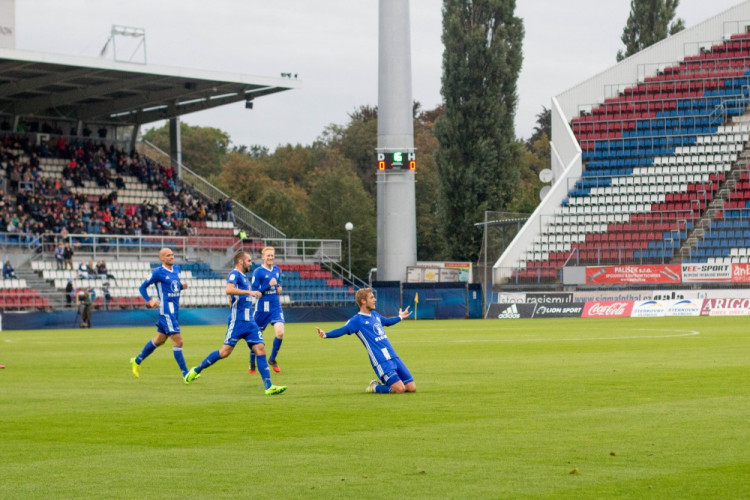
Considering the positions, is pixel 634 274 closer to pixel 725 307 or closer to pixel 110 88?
pixel 725 307

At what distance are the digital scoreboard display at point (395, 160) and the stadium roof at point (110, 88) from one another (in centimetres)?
593

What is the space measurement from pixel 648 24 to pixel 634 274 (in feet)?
96.0

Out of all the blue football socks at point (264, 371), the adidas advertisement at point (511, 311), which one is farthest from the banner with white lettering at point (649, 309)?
the blue football socks at point (264, 371)

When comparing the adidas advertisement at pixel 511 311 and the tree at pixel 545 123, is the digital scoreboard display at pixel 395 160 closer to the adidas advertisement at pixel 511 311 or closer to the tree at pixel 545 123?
the adidas advertisement at pixel 511 311

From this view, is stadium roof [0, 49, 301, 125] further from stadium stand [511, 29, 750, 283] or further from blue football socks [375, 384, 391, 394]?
blue football socks [375, 384, 391, 394]

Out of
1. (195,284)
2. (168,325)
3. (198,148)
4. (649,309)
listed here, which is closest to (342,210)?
(198,148)

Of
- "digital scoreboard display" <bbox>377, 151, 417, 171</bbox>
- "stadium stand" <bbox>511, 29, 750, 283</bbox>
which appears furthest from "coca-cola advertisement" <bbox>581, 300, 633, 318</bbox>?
"digital scoreboard display" <bbox>377, 151, 417, 171</bbox>

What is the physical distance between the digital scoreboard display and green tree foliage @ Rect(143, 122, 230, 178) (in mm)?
61964

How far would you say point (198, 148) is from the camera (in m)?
121

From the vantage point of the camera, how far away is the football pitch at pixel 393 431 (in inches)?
328

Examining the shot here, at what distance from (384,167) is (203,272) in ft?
33.7

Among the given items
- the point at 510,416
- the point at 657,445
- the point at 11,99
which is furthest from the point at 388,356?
the point at 11,99

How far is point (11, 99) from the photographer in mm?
60594

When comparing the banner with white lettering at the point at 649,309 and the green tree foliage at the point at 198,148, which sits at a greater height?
the green tree foliage at the point at 198,148
